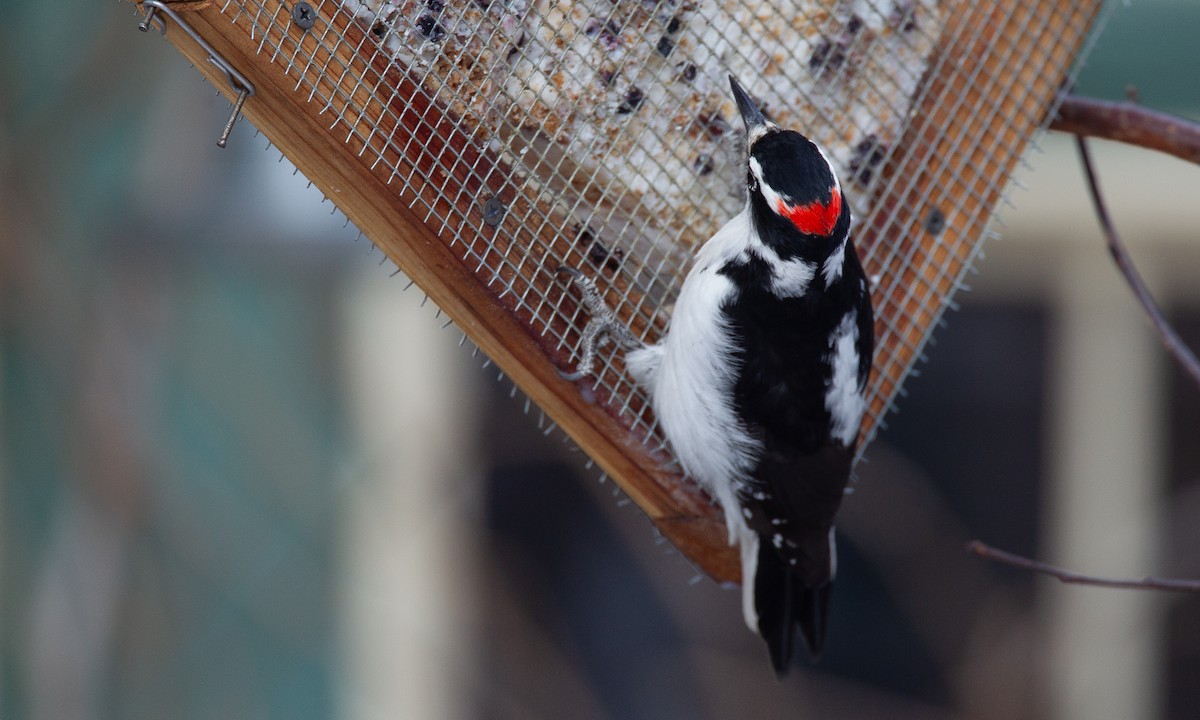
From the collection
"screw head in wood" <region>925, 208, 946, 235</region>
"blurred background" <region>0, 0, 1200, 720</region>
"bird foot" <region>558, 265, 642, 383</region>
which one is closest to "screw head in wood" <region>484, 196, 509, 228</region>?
"bird foot" <region>558, 265, 642, 383</region>

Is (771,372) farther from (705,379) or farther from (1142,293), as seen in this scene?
(1142,293)

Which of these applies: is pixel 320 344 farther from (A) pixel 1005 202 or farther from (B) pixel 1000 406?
(A) pixel 1005 202

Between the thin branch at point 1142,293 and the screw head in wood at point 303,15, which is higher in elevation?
the thin branch at point 1142,293

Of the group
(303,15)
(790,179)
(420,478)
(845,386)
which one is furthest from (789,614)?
(420,478)

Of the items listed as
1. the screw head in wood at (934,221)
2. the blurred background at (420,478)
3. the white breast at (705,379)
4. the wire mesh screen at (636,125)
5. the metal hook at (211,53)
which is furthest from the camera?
the blurred background at (420,478)

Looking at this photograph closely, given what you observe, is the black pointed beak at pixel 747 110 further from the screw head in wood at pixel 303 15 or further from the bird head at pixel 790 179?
the screw head in wood at pixel 303 15

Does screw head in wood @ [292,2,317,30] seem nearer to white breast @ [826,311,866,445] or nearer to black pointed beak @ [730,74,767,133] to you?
black pointed beak @ [730,74,767,133]

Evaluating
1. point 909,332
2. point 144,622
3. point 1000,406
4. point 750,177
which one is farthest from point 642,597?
point 750,177

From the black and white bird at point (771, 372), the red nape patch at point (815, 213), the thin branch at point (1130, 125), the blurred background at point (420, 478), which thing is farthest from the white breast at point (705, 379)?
the blurred background at point (420, 478)
